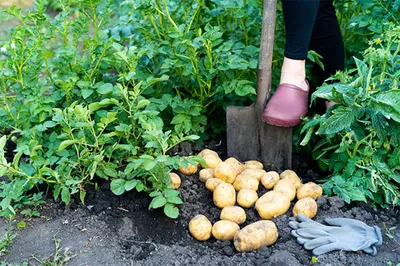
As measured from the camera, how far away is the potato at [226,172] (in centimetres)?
→ 244


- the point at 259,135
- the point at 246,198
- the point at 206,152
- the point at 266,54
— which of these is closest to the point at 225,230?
the point at 246,198

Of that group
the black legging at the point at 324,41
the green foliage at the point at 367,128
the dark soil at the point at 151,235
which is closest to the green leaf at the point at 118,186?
the dark soil at the point at 151,235

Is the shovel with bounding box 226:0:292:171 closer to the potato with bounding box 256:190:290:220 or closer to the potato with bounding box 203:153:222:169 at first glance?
the potato with bounding box 203:153:222:169

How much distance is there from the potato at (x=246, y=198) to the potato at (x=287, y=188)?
11 centimetres

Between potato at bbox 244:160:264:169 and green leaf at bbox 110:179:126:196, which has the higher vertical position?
green leaf at bbox 110:179:126:196

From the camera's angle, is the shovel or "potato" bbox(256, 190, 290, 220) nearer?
"potato" bbox(256, 190, 290, 220)

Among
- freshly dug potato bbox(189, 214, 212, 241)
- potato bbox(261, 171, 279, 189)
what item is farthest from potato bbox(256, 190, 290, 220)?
freshly dug potato bbox(189, 214, 212, 241)

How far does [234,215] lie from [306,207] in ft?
0.97

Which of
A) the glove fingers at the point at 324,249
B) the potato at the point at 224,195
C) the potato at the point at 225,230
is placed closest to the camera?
the glove fingers at the point at 324,249

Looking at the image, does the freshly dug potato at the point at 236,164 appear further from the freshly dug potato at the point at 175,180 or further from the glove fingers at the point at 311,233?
the glove fingers at the point at 311,233

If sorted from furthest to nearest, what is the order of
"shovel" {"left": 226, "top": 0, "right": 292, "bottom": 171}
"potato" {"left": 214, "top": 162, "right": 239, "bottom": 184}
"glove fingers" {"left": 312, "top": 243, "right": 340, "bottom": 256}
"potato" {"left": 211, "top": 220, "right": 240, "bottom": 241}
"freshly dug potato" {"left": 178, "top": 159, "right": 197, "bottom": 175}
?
1. "shovel" {"left": 226, "top": 0, "right": 292, "bottom": 171}
2. "freshly dug potato" {"left": 178, "top": 159, "right": 197, "bottom": 175}
3. "potato" {"left": 214, "top": 162, "right": 239, "bottom": 184}
4. "potato" {"left": 211, "top": 220, "right": 240, "bottom": 241}
5. "glove fingers" {"left": 312, "top": 243, "right": 340, "bottom": 256}

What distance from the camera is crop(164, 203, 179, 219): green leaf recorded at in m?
2.20

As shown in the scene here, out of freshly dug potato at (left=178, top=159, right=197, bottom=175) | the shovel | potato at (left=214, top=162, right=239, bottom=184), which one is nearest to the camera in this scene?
potato at (left=214, top=162, right=239, bottom=184)

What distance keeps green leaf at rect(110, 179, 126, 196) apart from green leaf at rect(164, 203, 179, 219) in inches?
8.1
